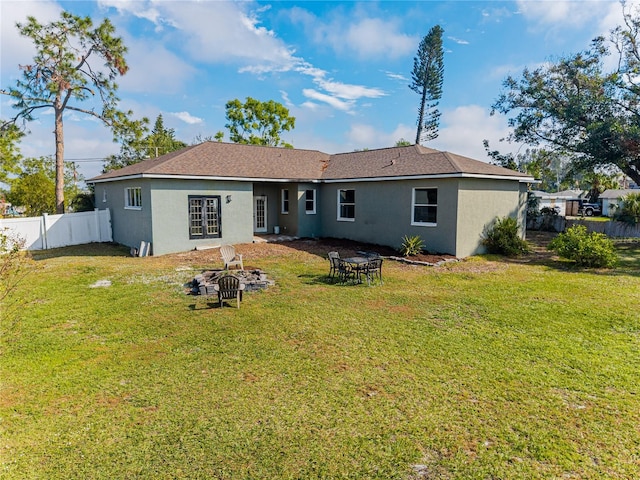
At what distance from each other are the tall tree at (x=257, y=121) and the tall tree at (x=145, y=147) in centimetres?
755

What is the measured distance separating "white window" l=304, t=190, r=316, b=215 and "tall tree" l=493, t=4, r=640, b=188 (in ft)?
45.3

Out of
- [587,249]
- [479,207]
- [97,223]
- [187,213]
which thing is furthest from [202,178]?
[587,249]

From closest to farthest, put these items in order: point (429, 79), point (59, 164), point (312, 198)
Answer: point (312, 198) < point (59, 164) < point (429, 79)

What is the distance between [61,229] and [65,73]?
34.1ft

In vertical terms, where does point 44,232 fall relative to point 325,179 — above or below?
below

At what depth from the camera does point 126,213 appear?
1744 cm

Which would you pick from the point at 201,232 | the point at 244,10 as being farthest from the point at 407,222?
the point at 244,10

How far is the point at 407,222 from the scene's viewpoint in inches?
612

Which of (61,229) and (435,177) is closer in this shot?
(435,177)

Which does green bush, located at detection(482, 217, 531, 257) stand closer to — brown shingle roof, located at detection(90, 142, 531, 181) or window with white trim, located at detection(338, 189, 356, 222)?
brown shingle roof, located at detection(90, 142, 531, 181)

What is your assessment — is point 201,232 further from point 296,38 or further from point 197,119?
point 197,119

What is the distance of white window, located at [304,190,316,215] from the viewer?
19.3 meters

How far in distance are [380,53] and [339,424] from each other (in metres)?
20.2

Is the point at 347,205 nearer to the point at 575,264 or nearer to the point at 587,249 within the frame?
the point at 575,264
